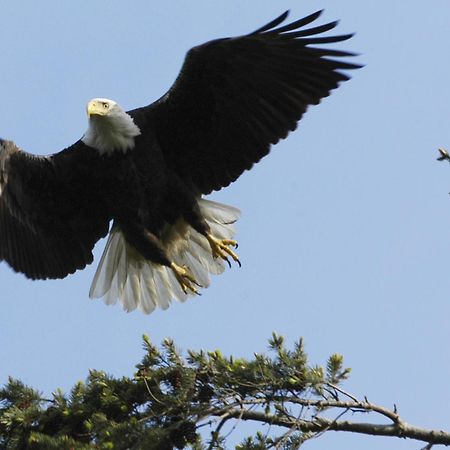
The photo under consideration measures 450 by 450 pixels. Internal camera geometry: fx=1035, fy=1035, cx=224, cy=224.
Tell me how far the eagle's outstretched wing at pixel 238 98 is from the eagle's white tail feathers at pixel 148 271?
49cm

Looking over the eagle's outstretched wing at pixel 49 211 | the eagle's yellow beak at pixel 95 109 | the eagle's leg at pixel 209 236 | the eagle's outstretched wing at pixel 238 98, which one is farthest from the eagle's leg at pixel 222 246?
the eagle's yellow beak at pixel 95 109

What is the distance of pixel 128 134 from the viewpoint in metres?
6.68

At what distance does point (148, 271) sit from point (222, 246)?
80 centimetres

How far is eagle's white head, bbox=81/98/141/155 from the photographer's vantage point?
6.65m

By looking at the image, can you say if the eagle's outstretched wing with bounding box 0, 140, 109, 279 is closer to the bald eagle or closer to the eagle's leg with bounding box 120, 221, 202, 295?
the bald eagle

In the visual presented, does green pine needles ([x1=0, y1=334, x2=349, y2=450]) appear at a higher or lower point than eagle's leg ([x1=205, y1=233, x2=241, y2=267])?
lower

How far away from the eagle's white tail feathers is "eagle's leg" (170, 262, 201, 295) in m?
0.17

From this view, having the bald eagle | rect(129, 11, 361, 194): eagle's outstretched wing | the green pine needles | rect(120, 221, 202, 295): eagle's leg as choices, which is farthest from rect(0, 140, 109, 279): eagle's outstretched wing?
the green pine needles

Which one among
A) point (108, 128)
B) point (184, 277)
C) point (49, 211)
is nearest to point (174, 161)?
point (108, 128)

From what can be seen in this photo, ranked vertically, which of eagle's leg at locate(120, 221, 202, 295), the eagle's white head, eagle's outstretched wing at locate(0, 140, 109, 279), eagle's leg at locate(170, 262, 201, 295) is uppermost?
the eagle's white head

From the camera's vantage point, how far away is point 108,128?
262 inches

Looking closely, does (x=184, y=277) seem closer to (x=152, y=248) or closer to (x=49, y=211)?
(x=152, y=248)

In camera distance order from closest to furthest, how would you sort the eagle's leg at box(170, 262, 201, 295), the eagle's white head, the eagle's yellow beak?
the eagle's white head, the eagle's yellow beak, the eagle's leg at box(170, 262, 201, 295)

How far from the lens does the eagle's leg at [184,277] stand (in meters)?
7.05
